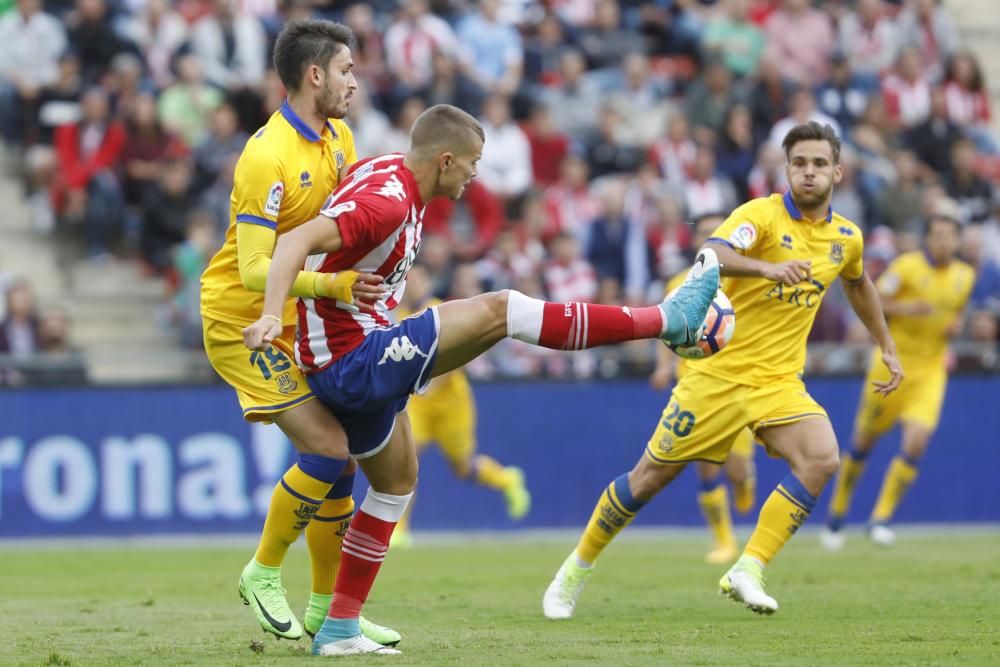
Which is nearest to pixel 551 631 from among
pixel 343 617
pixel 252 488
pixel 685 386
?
Result: pixel 343 617

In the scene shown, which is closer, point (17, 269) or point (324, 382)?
point (324, 382)

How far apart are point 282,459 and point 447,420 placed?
200cm

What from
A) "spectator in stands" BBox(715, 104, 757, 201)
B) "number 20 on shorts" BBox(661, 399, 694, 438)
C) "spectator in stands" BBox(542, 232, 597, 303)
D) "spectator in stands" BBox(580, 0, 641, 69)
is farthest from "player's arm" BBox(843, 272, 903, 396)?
"spectator in stands" BBox(580, 0, 641, 69)

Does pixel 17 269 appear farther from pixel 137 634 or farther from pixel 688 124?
pixel 137 634

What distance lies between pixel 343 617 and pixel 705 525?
1005cm

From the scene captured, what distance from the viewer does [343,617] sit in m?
7.70

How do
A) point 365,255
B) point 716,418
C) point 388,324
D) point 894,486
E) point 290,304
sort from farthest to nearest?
1. point 894,486
2. point 716,418
3. point 290,304
4. point 388,324
5. point 365,255

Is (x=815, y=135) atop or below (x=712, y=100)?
below

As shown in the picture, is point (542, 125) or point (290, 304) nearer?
point (290, 304)

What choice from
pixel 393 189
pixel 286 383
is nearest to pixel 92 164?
pixel 286 383

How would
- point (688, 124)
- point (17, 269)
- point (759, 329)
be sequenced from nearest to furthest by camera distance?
point (759, 329)
point (17, 269)
point (688, 124)

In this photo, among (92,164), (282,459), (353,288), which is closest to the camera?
(353,288)

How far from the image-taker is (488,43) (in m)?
21.0

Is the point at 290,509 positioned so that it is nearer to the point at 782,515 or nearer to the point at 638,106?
the point at 782,515
